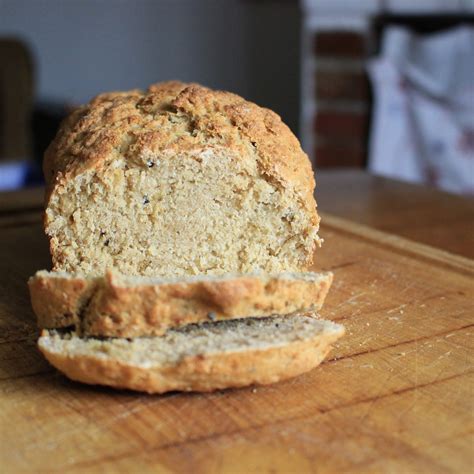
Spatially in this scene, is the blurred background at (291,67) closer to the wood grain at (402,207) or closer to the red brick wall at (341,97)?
the red brick wall at (341,97)

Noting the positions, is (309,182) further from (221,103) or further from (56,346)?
(56,346)

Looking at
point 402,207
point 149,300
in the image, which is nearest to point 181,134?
point 149,300

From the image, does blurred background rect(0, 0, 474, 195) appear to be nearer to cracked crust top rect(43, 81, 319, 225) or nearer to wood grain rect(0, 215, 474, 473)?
cracked crust top rect(43, 81, 319, 225)

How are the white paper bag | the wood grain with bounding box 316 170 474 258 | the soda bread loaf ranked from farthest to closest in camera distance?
the white paper bag < the wood grain with bounding box 316 170 474 258 < the soda bread loaf

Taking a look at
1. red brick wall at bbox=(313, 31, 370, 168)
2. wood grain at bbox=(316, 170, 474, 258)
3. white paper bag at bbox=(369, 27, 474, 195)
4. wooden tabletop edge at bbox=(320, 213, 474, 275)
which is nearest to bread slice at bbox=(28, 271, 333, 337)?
wooden tabletop edge at bbox=(320, 213, 474, 275)

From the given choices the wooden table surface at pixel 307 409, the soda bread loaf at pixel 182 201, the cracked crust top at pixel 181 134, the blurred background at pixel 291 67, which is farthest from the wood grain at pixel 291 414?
the blurred background at pixel 291 67

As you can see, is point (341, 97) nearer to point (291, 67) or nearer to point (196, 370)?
point (291, 67)
